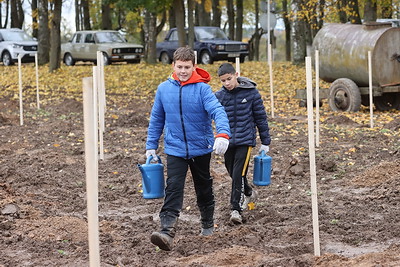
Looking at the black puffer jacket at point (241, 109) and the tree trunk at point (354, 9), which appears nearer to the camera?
the black puffer jacket at point (241, 109)

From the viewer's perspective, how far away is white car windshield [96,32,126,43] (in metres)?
32.7

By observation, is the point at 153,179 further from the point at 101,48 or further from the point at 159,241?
the point at 101,48

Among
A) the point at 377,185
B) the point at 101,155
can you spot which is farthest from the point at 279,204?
the point at 101,155

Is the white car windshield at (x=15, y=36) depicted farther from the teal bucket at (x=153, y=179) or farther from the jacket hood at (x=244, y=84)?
the teal bucket at (x=153, y=179)

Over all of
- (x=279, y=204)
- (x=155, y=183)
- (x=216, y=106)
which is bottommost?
(x=279, y=204)

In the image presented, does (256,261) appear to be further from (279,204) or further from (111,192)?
(111,192)

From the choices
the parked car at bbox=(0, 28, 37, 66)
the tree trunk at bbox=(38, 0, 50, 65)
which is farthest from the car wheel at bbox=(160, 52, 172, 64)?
the parked car at bbox=(0, 28, 37, 66)

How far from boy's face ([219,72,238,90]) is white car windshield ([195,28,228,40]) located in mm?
23759

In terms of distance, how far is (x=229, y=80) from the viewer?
7035 mm

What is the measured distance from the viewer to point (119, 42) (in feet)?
107

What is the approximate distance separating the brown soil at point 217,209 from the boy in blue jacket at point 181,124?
0.34m

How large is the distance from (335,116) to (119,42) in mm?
18785

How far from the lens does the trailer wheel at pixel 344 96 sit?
641 inches

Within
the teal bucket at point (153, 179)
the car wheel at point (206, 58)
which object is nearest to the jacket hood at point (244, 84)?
the teal bucket at point (153, 179)
